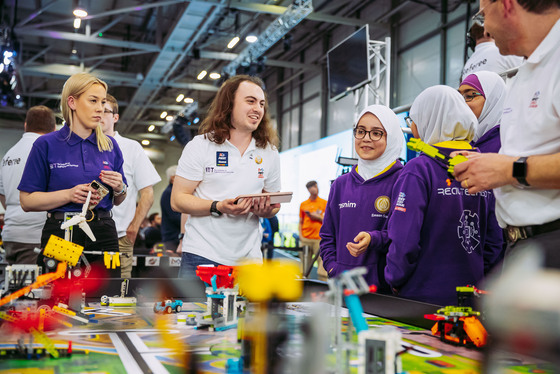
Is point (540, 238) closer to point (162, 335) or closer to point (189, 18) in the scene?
point (162, 335)

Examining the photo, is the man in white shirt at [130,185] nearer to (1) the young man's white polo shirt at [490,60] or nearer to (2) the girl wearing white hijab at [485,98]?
(2) the girl wearing white hijab at [485,98]

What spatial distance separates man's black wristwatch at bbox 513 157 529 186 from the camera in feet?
3.44

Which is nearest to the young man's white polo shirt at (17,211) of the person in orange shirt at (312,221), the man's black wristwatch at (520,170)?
the man's black wristwatch at (520,170)

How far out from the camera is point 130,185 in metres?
2.71

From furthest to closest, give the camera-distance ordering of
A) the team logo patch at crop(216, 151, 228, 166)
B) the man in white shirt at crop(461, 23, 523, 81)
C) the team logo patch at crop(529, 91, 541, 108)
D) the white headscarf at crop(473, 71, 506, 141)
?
1. the man in white shirt at crop(461, 23, 523, 81)
2. the white headscarf at crop(473, 71, 506, 141)
3. the team logo patch at crop(216, 151, 228, 166)
4. the team logo patch at crop(529, 91, 541, 108)

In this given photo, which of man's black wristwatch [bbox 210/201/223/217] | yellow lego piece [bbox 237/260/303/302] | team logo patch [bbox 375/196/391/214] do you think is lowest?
yellow lego piece [bbox 237/260/303/302]

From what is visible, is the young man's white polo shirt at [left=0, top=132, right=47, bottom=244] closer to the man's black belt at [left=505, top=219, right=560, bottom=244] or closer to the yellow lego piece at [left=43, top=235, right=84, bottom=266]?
the yellow lego piece at [left=43, top=235, right=84, bottom=266]

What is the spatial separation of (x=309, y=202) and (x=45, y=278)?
20.8 ft

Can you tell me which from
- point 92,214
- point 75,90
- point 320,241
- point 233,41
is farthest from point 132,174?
point 233,41

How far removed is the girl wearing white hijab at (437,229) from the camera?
161 centimetres

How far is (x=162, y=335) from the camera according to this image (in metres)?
1.02

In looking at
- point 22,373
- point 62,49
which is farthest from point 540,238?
point 62,49

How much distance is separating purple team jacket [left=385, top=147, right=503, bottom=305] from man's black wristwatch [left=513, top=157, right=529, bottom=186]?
1.83ft

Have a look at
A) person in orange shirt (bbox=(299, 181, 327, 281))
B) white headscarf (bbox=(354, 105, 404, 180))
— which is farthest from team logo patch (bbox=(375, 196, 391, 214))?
person in orange shirt (bbox=(299, 181, 327, 281))
